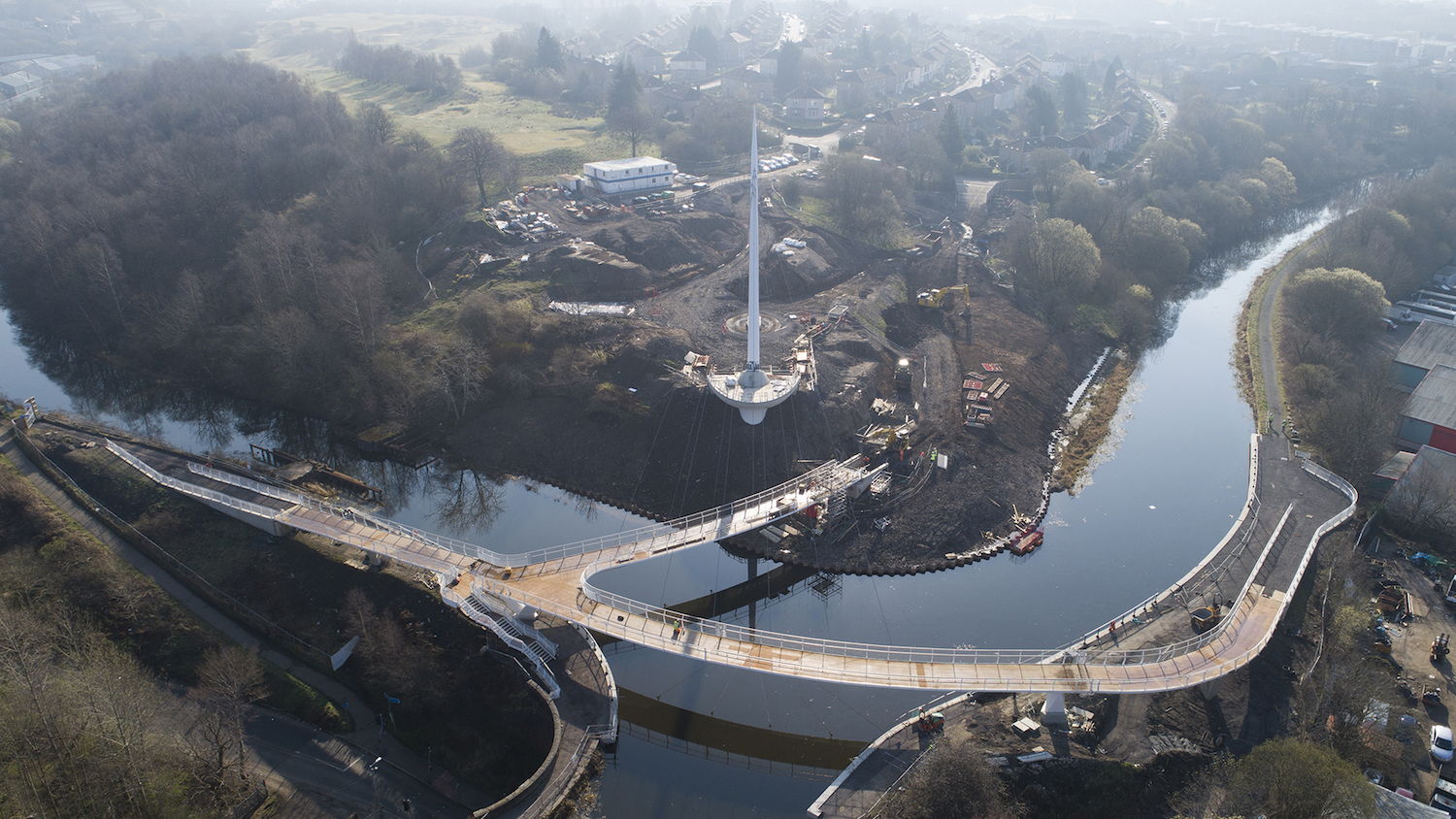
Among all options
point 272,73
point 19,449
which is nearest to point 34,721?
point 19,449

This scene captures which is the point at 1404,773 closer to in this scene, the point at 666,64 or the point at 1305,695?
the point at 1305,695

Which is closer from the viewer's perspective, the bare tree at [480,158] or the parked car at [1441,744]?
the parked car at [1441,744]

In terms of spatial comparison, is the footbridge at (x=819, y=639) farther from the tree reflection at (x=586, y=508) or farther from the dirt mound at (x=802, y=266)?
the dirt mound at (x=802, y=266)

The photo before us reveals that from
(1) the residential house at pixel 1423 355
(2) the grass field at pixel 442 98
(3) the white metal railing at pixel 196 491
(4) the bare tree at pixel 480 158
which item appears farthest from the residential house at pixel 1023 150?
(3) the white metal railing at pixel 196 491

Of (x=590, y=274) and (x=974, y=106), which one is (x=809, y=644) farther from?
(x=974, y=106)

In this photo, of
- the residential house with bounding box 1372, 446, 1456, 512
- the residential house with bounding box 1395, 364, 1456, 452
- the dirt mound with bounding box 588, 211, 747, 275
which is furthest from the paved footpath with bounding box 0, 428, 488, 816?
the residential house with bounding box 1395, 364, 1456, 452

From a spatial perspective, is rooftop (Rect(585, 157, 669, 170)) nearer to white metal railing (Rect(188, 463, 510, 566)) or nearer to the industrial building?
the industrial building
